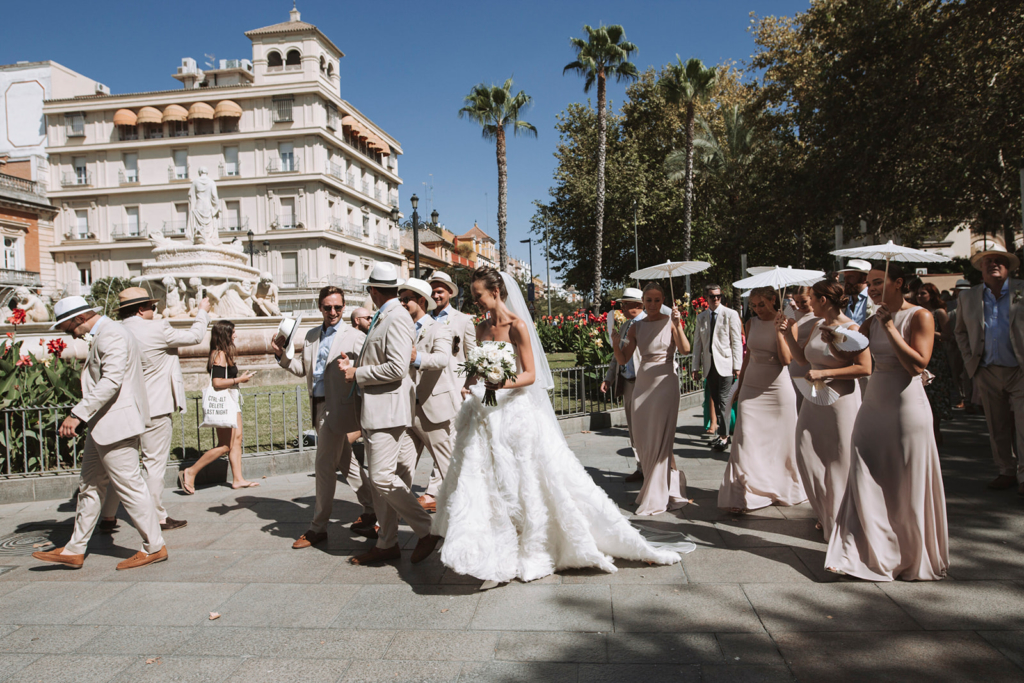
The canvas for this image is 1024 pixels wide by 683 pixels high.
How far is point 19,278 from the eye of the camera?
46000mm

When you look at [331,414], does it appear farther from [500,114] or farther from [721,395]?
[500,114]

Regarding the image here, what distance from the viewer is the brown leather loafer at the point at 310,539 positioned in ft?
17.2

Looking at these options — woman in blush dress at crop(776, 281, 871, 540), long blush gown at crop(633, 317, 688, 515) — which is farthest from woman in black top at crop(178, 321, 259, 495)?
woman in blush dress at crop(776, 281, 871, 540)

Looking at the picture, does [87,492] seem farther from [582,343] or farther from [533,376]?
[582,343]

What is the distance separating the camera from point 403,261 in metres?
69.7

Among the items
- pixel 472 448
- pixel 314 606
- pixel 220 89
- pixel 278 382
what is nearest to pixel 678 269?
pixel 472 448

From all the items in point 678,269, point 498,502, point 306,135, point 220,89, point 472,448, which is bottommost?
point 498,502

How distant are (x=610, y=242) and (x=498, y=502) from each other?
3618 centimetres

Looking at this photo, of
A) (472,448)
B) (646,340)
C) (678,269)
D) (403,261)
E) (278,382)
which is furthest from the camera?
(403,261)

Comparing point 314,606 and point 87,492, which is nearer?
point 314,606

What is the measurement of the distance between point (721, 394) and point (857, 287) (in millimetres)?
2099

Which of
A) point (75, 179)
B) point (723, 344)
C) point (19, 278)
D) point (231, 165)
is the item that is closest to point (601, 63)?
point (723, 344)

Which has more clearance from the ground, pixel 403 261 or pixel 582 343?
pixel 403 261

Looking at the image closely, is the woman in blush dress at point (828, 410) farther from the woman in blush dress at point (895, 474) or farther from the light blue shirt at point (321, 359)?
the light blue shirt at point (321, 359)
